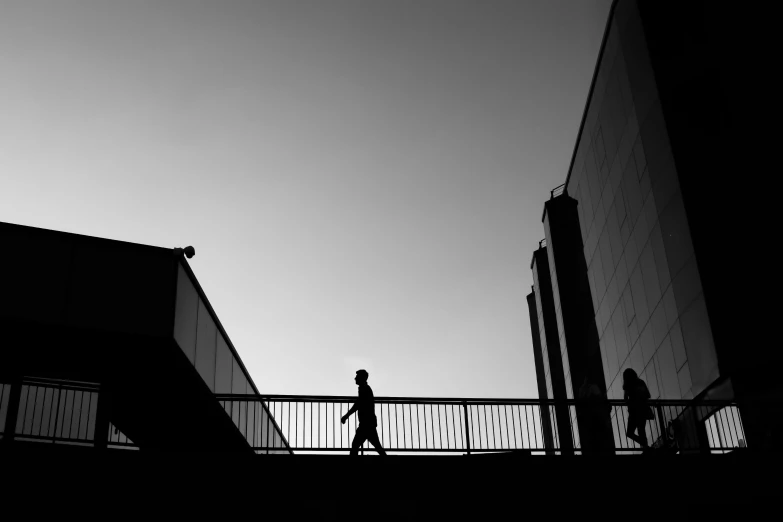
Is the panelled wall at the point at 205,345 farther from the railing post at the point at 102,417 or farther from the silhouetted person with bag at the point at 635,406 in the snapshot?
the silhouetted person with bag at the point at 635,406

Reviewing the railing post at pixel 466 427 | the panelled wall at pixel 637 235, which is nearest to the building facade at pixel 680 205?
the panelled wall at pixel 637 235

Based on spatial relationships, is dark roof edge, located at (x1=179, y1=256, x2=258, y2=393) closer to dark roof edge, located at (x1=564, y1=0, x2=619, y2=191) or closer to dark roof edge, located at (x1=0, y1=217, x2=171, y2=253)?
dark roof edge, located at (x1=0, y1=217, x2=171, y2=253)

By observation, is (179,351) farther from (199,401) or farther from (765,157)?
(765,157)

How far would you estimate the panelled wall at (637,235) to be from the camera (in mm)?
21156

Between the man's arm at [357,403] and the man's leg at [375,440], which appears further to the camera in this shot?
the man's arm at [357,403]

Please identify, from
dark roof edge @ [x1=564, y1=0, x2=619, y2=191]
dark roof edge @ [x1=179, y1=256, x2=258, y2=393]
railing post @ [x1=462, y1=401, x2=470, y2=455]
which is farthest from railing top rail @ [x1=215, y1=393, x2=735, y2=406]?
dark roof edge @ [x1=564, y1=0, x2=619, y2=191]

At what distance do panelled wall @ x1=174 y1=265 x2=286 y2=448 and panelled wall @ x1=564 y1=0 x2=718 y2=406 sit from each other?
34.4ft

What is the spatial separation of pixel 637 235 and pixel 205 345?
1309 centimetres

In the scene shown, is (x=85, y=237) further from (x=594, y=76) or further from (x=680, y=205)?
(x=594, y=76)

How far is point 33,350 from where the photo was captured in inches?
747

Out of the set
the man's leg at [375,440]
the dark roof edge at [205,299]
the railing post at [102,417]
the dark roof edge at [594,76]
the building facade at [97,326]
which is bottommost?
the man's leg at [375,440]

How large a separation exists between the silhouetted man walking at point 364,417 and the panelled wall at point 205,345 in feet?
5.96

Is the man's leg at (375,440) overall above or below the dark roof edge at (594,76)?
below

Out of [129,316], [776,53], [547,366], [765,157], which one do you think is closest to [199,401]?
[129,316]
